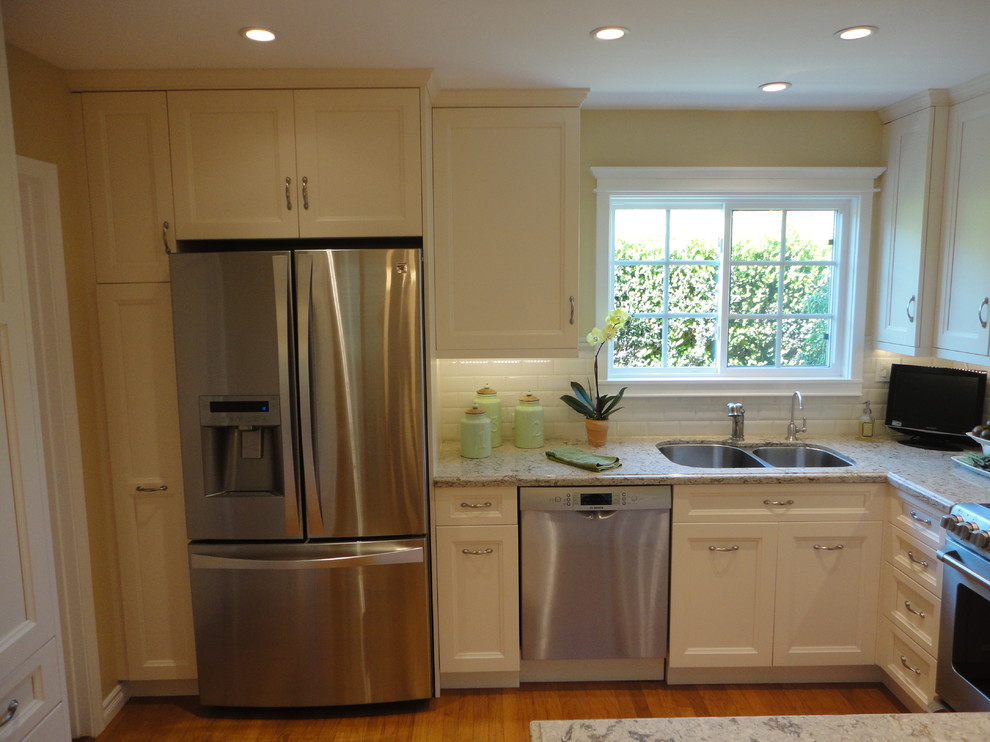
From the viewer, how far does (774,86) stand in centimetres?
264

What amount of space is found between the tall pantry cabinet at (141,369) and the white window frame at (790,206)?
6.03ft

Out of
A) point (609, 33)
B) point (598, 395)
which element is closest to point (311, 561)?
point (598, 395)

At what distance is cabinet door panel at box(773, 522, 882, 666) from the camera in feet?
8.51

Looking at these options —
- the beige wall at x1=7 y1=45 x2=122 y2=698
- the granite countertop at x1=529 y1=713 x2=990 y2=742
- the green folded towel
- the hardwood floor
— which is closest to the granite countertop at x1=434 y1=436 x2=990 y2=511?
the green folded towel

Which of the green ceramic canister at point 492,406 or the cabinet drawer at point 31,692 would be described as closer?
the cabinet drawer at point 31,692

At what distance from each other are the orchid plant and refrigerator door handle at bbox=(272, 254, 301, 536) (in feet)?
4.01

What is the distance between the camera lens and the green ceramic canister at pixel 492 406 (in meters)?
2.95

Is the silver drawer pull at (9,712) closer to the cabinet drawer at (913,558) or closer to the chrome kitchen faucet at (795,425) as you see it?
the cabinet drawer at (913,558)

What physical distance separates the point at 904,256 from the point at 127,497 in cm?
337

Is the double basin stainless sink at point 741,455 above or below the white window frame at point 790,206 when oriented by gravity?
below

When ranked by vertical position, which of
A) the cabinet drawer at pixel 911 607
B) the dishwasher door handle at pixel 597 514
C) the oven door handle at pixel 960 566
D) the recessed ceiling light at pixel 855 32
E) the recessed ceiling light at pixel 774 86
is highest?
the recessed ceiling light at pixel 774 86

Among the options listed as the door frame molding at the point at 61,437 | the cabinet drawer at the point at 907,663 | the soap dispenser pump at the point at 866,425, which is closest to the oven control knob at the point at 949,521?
the cabinet drawer at the point at 907,663

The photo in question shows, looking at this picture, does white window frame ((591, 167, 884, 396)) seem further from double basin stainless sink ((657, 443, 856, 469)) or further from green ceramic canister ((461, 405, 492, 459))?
green ceramic canister ((461, 405, 492, 459))

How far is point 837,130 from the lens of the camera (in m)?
3.03
